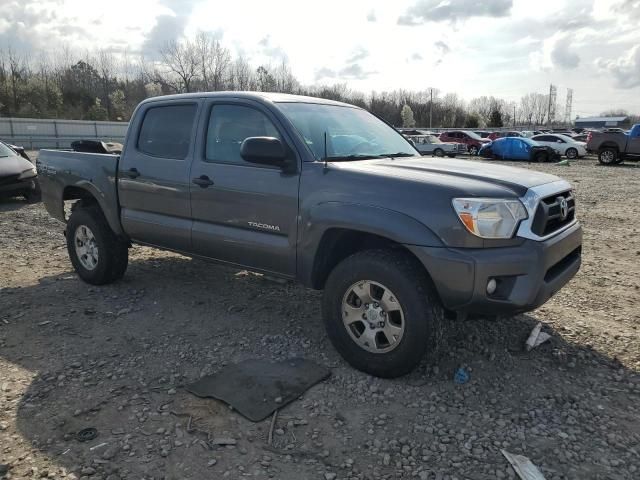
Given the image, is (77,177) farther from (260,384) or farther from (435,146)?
(435,146)

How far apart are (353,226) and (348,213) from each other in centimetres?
9

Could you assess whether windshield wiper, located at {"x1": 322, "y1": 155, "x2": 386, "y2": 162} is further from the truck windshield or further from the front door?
the front door

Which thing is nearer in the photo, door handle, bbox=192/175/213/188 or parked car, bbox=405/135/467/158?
door handle, bbox=192/175/213/188

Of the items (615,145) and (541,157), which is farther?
(541,157)

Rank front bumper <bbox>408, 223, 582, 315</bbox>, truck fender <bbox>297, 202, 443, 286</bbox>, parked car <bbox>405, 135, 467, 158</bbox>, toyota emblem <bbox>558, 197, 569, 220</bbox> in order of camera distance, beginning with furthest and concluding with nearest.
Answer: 1. parked car <bbox>405, 135, 467, 158</bbox>
2. toyota emblem <bbox>558, 197, 569, 220</bbox>
3. truck fender <bbox>297, 202, 443, 286</bbox>
4. front bumper <bbox>408, 223, 582, 315</bbox>

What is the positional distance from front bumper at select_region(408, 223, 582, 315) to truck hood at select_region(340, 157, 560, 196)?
421 millimetres

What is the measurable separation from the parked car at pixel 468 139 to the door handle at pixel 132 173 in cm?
2807

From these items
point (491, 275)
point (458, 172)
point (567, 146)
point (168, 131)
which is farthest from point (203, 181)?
point (567, 146)

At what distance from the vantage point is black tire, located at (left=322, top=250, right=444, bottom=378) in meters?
3.24

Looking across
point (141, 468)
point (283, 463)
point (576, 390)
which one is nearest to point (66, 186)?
point (141, 468)

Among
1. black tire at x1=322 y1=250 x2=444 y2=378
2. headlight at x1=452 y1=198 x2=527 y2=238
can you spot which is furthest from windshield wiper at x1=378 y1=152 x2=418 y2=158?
headlight at x1=452 y1=198 x2=527 y2=238

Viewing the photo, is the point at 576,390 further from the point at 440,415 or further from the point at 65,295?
the point at 65,295

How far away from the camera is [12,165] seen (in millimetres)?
10508

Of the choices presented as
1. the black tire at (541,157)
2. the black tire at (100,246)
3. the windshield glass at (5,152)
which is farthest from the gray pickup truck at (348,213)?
the black tire at (541,157)
